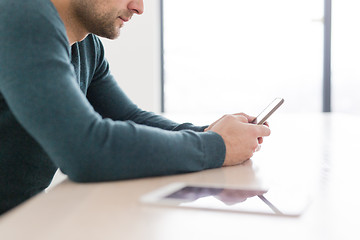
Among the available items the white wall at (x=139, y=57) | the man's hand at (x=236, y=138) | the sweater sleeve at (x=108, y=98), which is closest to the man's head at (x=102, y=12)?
the sweater sleeve at (x=108, y=98)

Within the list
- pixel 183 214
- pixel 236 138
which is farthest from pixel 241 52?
pixel 183 214

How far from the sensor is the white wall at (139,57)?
9.24 feet

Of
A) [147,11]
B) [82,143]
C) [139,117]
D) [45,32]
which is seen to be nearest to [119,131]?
[82,143]

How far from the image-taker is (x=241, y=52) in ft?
11.0

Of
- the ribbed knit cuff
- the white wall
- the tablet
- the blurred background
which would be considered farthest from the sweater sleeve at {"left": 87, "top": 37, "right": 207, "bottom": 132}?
the blurred background

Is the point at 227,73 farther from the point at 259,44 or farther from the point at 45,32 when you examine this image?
the point at 45,32

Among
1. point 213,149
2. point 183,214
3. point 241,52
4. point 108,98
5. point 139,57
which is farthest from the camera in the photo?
point 241,52

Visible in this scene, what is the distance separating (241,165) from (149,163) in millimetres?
217

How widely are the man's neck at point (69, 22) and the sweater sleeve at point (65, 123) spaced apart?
0.85 feet

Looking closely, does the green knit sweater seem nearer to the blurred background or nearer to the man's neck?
the man's neck

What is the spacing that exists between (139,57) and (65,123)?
2.40m

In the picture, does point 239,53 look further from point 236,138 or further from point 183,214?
point 183,214

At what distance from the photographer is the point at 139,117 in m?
1.19

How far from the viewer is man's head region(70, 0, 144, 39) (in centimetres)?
95
